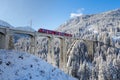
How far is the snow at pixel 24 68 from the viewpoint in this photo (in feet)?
123

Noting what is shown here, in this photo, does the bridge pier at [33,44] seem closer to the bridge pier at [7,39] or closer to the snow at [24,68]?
the bridge pier at [7,39]

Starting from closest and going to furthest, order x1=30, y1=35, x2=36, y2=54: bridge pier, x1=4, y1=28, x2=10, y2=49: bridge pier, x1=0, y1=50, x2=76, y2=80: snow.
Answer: x1=0, y1=50, x2=76, y2=80: snow → x1=4, y1=28, x2=10, y2=49: bridge pier → x1=30, y1=35, x2=36, y2=54: bridge pier

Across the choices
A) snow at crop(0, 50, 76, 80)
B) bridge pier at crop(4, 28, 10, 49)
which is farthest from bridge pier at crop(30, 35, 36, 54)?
snow at crop(0, 50, 76, 80)

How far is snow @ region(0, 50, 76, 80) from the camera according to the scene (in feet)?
123

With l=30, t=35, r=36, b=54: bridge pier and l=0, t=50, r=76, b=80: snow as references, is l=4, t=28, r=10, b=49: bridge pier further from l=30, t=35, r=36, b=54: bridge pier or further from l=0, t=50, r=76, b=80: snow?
l=30, t=35, r=36, b=54: bridge pier

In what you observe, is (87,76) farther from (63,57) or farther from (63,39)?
(63,39)

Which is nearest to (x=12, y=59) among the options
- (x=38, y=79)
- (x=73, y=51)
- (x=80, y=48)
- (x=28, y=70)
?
(x=28, y=70)

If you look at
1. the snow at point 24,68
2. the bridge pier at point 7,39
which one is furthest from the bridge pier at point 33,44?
the snow at point 24,68

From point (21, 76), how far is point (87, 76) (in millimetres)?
51724

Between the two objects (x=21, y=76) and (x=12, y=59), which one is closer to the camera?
(x=21, y=76)

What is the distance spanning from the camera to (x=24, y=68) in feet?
135

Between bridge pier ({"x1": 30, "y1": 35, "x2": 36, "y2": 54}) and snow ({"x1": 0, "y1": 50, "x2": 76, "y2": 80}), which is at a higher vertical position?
bridge pier ({"x1": 30, "y1": 35, "x2": 36, "y2": 54})

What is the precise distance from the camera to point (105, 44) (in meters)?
149

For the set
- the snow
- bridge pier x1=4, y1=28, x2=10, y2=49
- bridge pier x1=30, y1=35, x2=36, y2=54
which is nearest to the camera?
the snow
